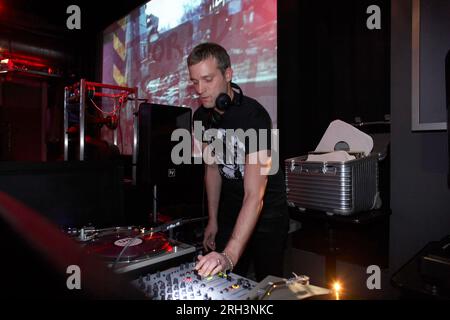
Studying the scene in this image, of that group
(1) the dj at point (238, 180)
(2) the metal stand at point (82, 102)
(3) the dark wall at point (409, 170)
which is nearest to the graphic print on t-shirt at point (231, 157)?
(1) the dj at point (238, 180)

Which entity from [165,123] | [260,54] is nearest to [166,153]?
[165,123]

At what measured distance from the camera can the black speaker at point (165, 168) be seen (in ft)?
8.04

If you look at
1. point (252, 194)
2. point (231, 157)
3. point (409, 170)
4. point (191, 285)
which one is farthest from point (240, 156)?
point (409, 170)

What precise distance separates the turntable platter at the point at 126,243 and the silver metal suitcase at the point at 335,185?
2.73ft

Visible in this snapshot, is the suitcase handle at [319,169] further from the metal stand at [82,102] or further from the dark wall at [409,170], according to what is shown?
the metal stand at [82,102]

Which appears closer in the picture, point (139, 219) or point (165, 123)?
point (165, 123)

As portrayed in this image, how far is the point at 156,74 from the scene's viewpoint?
3.76 metres

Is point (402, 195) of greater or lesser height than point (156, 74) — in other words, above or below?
below

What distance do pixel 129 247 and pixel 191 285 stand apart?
0.81 feet

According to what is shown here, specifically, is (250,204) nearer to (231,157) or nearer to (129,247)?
(231,157)
